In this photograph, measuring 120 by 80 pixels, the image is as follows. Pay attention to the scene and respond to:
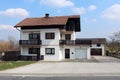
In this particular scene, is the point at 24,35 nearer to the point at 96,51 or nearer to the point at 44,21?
the point at 44,21

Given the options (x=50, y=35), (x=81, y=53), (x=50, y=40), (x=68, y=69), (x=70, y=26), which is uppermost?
(x=70, y=26)

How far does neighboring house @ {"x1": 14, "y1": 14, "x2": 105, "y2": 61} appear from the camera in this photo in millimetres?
45656

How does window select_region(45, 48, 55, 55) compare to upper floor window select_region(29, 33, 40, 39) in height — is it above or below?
below

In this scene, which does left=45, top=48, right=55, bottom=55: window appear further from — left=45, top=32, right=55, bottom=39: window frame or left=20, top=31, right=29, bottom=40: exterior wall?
left=20, top=31, right=29, bottom=40: exterior wall

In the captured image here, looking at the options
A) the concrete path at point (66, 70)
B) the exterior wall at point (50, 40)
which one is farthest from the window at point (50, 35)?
the concrete path at point (66, 70)

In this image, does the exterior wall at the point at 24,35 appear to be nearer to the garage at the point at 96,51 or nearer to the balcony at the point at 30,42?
the balcony at the point at 30,42

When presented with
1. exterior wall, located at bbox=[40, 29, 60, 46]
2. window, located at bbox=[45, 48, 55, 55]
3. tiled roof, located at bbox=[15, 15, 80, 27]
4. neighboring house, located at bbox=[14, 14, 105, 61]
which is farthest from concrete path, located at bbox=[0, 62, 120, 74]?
tiled roof, located at bbox=[15, 15, 80, 27]

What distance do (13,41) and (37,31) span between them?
90.1 ft

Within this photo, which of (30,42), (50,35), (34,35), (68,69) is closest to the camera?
(68,69)

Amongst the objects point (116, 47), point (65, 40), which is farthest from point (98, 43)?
point (65, 40)

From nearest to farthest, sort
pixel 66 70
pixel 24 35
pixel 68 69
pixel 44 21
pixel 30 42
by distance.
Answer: pixel 66 70
pixel 68 69
pixel 30 42
pixel 24 35
pixel 44 21

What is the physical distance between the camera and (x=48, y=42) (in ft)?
151

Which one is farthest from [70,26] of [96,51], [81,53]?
[96,51]

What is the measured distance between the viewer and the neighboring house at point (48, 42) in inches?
1797
